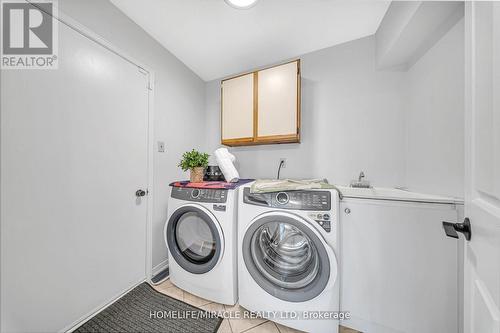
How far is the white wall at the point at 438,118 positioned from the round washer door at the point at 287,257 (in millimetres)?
933

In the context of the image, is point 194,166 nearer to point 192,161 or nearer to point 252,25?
point 192,161

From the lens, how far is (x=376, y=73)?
1574 mm

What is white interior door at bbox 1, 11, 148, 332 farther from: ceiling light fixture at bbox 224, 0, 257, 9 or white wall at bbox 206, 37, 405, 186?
white wall at bbox 206, 37, 405, 186

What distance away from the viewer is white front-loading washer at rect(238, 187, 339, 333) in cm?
104

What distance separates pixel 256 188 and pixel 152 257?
4.40 feet

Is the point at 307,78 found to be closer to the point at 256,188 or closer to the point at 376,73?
the point at 376,73

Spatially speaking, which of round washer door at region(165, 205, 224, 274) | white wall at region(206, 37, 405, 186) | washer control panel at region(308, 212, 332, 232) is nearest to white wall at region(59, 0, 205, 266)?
round washer door at region(165, 205, 224, 274)

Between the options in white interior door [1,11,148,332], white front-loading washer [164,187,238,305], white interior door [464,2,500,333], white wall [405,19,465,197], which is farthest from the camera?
white front-loading washer [164,187,238,305]

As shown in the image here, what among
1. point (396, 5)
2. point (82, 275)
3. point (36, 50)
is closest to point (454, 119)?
point (396, 5)

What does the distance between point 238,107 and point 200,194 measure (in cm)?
108

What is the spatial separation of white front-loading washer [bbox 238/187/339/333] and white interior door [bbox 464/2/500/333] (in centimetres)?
53

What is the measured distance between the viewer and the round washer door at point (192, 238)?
135 cm

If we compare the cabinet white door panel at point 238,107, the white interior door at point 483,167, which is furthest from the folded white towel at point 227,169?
the white interior door at point 483,167

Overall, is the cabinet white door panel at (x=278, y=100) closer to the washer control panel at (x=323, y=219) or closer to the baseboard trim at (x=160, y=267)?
the washer control panel at (x=323, y=219)
